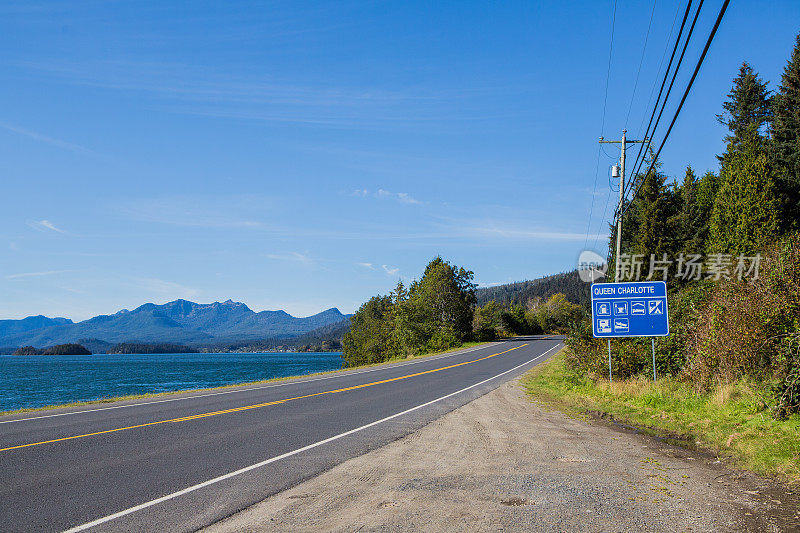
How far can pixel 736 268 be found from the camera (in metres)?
18.3

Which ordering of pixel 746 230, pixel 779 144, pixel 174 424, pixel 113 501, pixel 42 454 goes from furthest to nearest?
1. pixel 779 144
2. pixel 746 230
3. pixel 174 424
4. pixel 42 454
5. pixel 113 501

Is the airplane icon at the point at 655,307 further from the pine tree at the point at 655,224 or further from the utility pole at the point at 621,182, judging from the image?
the pine tree at the point at 655,224

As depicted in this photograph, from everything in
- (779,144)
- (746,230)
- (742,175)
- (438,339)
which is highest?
(779,144)

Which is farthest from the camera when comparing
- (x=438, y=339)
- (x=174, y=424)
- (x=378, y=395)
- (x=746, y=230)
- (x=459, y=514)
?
(x=438, y=339)

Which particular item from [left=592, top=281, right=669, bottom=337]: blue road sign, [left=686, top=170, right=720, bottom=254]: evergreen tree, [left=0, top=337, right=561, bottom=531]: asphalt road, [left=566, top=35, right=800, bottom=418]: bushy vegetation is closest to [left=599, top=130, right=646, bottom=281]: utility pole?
[left=566, top=35, right=800, bottom=418]: bushy vegetation

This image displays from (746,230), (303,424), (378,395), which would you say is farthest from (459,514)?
(746,230)

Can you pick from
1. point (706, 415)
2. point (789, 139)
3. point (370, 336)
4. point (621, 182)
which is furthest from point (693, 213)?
point (370, 336)

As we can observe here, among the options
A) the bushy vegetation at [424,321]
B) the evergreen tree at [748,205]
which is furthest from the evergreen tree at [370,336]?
the evergreen tree at [748,205]

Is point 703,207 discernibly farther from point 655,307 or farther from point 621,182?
point 655,307

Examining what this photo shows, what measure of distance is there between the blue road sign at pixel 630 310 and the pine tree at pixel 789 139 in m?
21.1

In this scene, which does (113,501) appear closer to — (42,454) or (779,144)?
(42,454)

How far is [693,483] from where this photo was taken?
6.85 metres

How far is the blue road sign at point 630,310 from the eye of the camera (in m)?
16.0

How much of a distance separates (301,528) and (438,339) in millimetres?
54022
